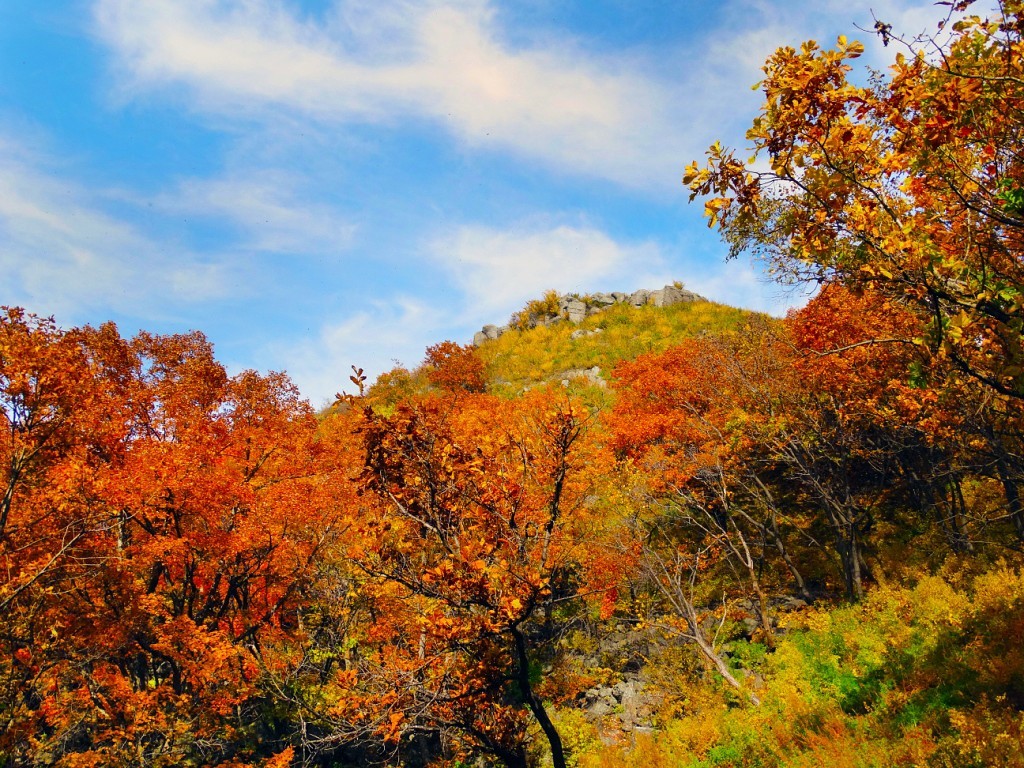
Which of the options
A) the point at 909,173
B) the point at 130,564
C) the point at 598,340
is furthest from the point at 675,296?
the point at 909,173

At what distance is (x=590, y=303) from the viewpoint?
234ft

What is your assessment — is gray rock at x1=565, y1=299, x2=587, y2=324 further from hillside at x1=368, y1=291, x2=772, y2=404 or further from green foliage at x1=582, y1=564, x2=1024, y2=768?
green foliage at x1=582, y1=564, x2=1024, y2=768

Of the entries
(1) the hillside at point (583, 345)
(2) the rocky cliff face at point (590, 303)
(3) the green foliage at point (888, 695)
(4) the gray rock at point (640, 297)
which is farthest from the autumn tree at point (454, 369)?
(3) the green foliage at point (888, 695)

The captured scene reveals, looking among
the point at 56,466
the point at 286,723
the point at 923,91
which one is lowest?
the point at 286,723

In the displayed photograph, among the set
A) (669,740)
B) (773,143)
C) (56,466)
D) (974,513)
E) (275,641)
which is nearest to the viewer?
(773,143)

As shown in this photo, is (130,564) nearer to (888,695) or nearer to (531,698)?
(531,698)

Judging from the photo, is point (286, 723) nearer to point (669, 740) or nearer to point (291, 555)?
point (291, 555)

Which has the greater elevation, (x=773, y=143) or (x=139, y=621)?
(x=773, y=143)

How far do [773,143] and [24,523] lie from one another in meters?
17.8

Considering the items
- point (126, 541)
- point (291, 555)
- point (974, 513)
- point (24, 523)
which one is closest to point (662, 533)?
point (974, 513)

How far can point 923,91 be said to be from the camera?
4664 millimetres

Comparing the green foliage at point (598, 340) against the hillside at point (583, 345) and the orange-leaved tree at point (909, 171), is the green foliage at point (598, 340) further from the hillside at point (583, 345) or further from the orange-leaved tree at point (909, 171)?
the orange-leaved tree at point (909, 171)

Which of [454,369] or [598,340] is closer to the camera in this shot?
[454,369]

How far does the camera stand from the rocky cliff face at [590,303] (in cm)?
6719
